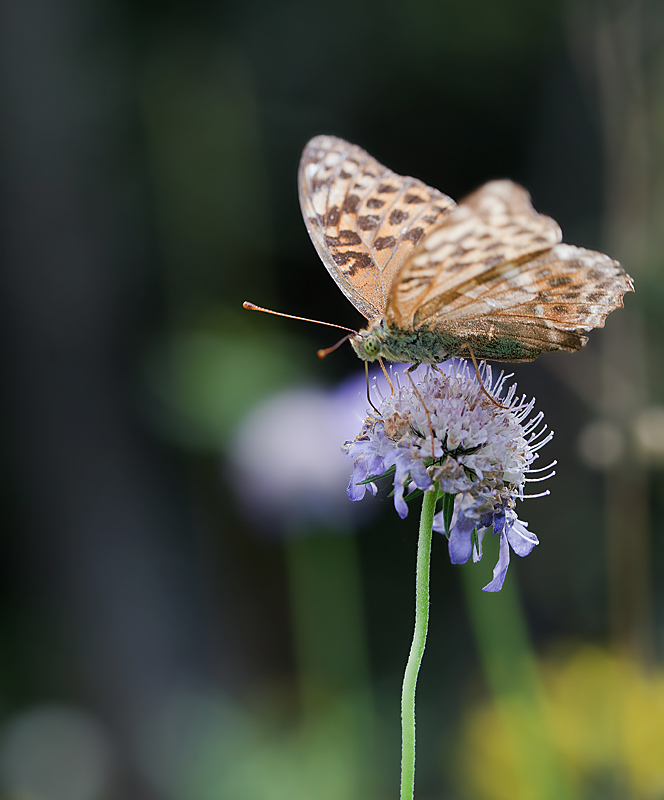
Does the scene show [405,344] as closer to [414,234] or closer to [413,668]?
[414,234]

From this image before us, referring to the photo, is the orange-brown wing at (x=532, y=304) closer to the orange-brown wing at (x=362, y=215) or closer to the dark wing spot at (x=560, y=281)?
the dark wing spot at (x=560, y=281)

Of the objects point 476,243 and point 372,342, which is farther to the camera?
point 372,342

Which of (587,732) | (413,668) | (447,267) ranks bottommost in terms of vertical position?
(587,732)

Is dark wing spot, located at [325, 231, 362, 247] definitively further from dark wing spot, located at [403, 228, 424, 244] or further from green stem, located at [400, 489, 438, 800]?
green stem, located at [400, 489, 438, 800]

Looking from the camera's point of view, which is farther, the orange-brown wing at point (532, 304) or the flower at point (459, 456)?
the orange-brown wing at point (532, 304)

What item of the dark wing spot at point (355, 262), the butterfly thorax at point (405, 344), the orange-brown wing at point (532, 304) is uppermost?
the dark wing spot at point (355, 262)

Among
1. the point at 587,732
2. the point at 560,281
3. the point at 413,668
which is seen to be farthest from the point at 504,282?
the point at 587,732

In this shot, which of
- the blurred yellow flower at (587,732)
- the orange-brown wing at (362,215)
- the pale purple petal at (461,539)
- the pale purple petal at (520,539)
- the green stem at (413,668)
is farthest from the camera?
the blurred yellow flower at (587,732)

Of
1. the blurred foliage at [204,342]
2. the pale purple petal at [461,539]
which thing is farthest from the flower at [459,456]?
the blurred foliage at [204,342]
